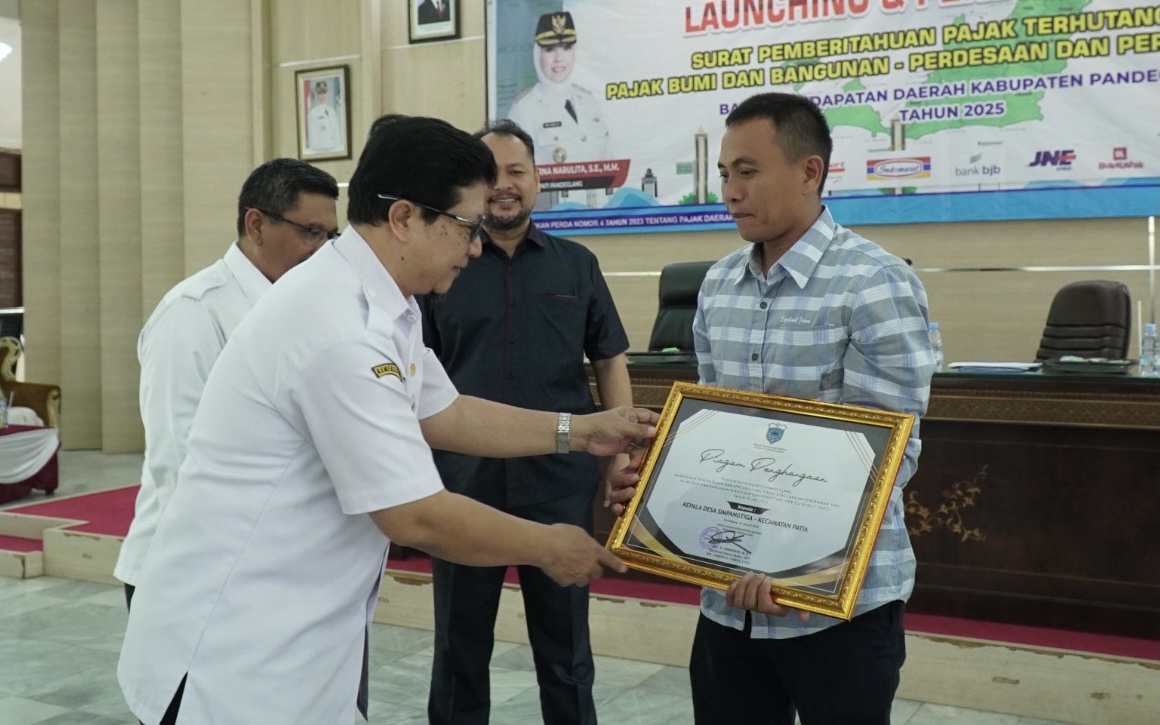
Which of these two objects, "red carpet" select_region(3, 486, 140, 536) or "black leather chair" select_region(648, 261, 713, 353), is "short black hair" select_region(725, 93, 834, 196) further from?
"red carpet" select_region(3, 486, 140, 536)

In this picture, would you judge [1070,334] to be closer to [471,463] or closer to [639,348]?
[639,348]

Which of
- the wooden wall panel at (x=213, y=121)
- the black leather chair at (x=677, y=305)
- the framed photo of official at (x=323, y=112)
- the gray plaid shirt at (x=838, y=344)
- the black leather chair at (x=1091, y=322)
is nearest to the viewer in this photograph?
the gray plaid shirt at (x=838, y=344)

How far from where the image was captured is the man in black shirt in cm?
263

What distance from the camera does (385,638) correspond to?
4137 mm

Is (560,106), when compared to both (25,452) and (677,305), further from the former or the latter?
(25,452)

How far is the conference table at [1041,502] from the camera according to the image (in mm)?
3383

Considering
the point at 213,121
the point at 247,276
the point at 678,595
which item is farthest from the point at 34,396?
the point at 247,276

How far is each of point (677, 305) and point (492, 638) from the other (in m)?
2.81

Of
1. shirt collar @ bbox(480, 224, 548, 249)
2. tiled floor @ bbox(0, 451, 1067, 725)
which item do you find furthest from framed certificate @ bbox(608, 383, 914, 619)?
tiled floor @ bbox(0, 451, 1067, 725)

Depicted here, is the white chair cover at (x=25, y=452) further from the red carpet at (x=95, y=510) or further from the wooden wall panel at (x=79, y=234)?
the wooden wall panel at (x=79, y=234)

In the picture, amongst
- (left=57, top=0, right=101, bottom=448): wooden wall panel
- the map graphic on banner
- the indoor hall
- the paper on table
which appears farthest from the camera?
(left=57, top=0, right=101, bottom=448): wooden wall panel

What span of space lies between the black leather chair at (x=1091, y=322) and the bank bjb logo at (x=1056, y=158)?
0.89 metres

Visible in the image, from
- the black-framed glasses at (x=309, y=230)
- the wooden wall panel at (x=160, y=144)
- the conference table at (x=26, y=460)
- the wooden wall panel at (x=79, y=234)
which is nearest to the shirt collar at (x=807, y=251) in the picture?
the black-framed glasses at (x=309, y=230)

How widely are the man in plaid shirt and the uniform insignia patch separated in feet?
1.91
